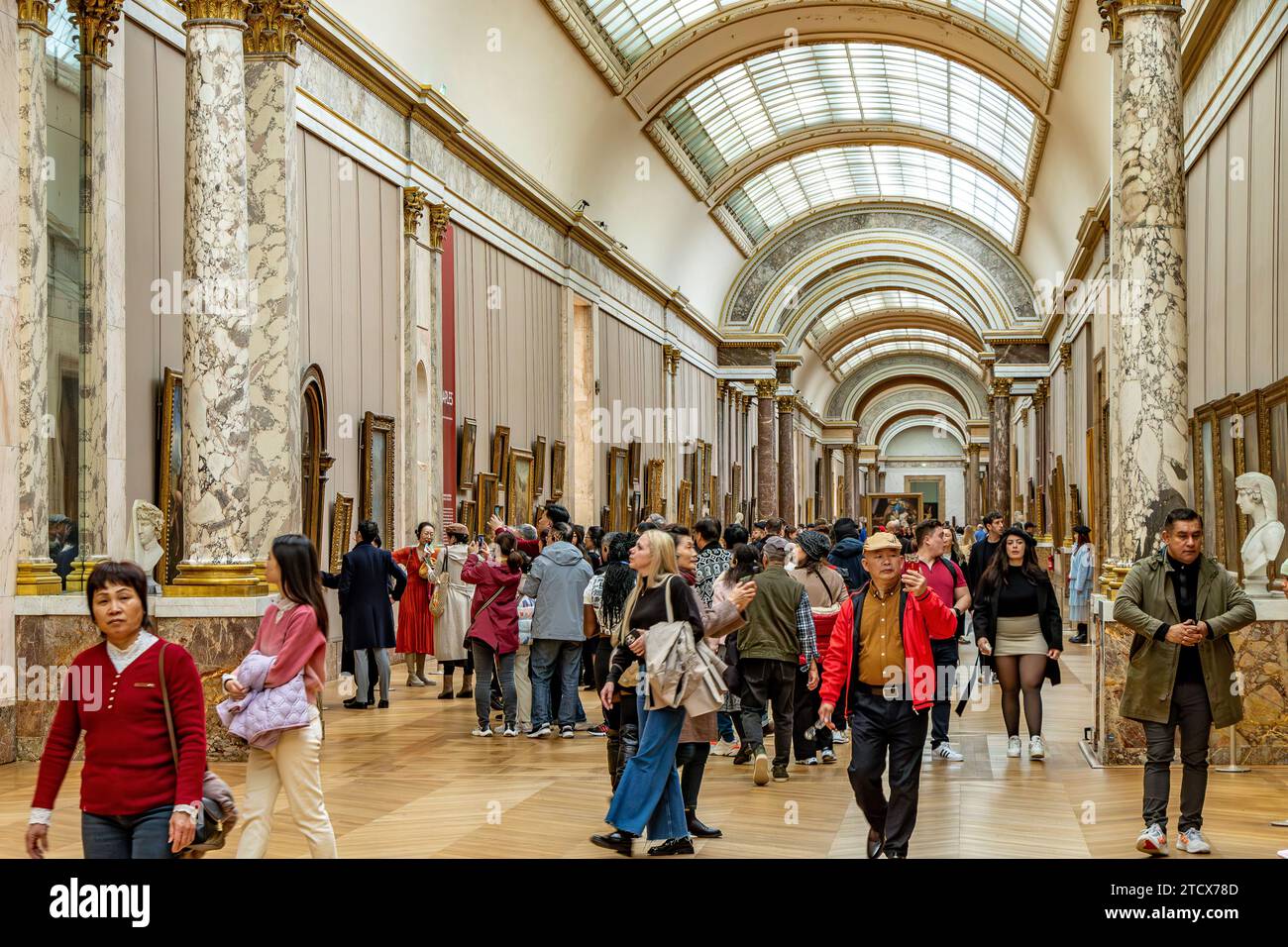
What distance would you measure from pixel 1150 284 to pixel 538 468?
44.5 ft

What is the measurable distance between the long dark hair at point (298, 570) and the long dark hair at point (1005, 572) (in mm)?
5734

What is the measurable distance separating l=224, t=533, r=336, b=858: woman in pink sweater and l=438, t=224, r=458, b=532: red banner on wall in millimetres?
12212

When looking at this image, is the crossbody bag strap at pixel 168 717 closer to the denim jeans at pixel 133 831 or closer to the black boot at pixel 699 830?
the denim jeans at pixel 133 831

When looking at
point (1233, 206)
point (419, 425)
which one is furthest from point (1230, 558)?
point (419, 425)

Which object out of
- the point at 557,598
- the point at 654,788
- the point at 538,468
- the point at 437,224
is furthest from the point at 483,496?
the point at 654,788

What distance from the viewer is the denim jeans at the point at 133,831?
4637 millimetres

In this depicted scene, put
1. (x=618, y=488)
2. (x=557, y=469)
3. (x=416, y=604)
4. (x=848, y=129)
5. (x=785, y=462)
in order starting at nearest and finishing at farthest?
1. (x=416, y=604)
2. (x=557, y=469)
3. (x=618, y=488)
4. (x=848, y=129)
5. (x=785, y=462)

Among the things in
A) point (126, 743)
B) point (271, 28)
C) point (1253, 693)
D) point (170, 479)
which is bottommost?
point (1253, 693)

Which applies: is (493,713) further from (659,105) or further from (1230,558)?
(659,105)

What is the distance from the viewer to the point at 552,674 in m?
12.0

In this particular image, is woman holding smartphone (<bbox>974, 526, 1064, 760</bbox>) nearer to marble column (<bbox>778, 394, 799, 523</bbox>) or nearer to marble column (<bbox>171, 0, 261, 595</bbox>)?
marble column (<bbox>171, 0, 261, 595</bbox>)

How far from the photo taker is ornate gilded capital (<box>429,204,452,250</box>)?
59.2 feet

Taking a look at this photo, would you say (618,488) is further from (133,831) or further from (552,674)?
(133,831)

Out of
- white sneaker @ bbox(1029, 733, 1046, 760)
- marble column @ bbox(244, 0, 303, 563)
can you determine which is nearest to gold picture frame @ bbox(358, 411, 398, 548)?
marble column @ bbox(244, 0, 303, 563)
